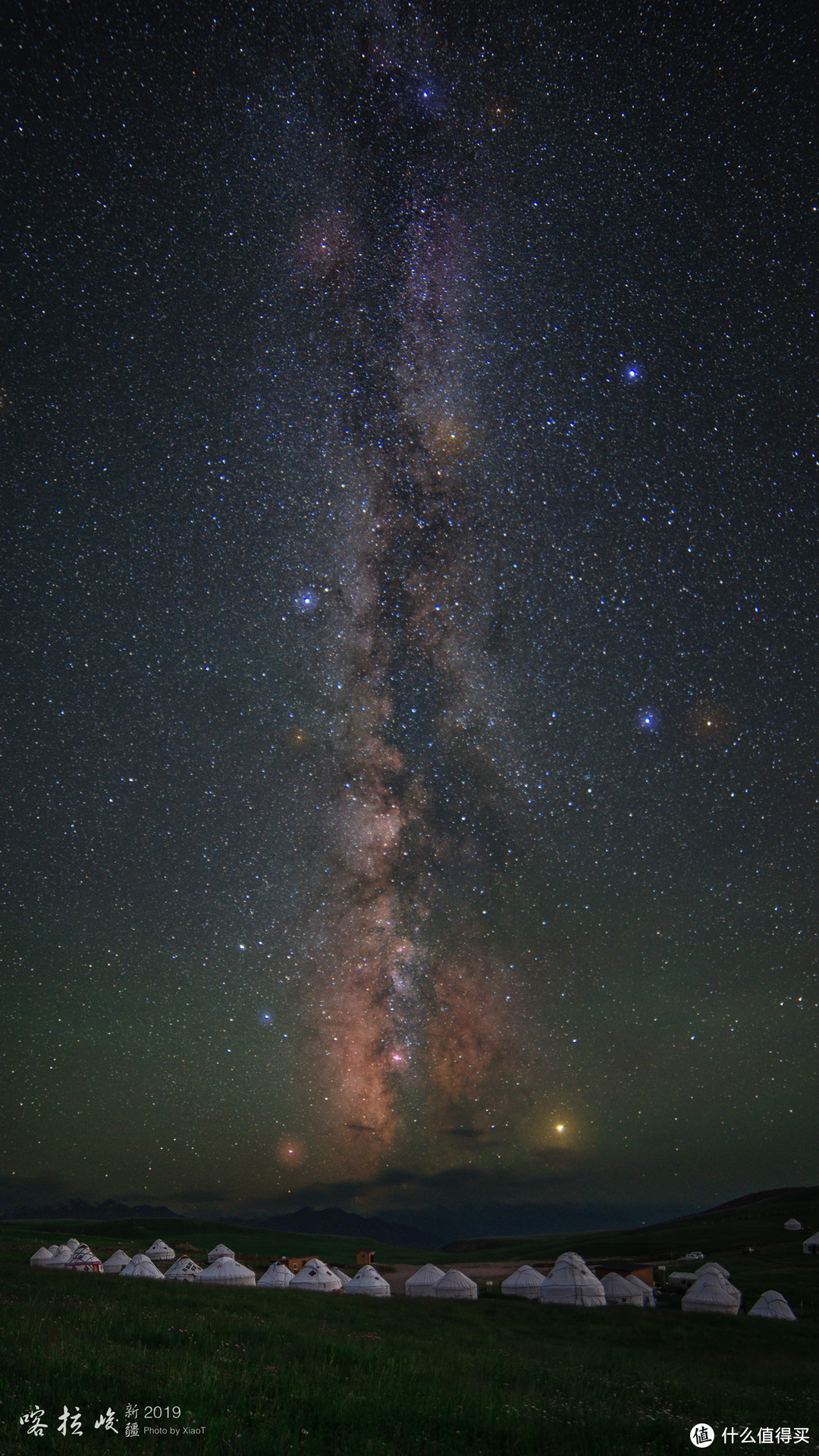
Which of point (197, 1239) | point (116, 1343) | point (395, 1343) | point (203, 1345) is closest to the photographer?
point (116, 1343)

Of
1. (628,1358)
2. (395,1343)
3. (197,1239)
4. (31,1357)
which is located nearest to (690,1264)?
(628,1358)

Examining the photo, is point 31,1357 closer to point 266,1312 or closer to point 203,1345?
point 203,1345

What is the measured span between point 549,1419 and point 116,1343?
7.50 metres

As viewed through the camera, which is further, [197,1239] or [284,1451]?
[197,1239]

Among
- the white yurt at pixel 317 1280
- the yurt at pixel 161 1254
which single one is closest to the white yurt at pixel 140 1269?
the white yurt at pixel 317 1280

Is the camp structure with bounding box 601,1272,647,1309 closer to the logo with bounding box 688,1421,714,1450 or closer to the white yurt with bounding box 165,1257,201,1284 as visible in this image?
the white yurt with bounding box 165,1257,201,1284

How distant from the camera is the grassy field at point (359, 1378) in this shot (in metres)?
9.12

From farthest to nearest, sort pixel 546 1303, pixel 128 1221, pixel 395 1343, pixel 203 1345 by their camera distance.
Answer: pixel 128 1221
pixel 546 1303
pixel 395 1343
pixel 203 1345

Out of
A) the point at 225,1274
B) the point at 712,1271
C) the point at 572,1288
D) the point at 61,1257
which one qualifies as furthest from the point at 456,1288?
the point at 61,1257

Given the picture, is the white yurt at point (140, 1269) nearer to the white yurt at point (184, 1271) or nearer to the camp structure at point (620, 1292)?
the white yurt at point (184, 1271)

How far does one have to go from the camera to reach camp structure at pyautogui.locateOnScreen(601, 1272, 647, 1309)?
42312mm

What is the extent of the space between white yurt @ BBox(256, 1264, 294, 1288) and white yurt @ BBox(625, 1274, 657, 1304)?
65.2 ft

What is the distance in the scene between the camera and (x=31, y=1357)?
1052 cm

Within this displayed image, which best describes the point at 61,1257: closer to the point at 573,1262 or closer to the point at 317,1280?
the point at 317,1280
